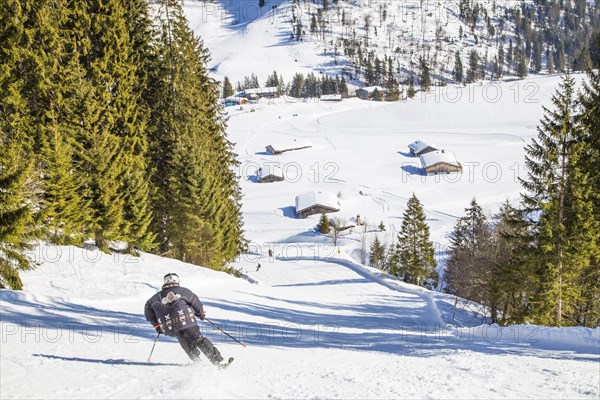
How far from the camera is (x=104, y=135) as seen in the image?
1872 cm

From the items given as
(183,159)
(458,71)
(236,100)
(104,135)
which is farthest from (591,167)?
(458,71)

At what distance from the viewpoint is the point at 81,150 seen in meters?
18.2

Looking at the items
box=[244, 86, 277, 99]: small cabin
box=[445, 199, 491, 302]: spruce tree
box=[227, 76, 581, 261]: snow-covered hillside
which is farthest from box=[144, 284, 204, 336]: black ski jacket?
box=[244, 86, 277, 99]: small cabin

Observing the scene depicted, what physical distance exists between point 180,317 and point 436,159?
78.5 metres

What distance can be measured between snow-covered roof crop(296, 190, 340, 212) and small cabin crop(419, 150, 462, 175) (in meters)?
22.8

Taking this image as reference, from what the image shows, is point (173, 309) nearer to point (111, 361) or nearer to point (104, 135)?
point (111, 361)

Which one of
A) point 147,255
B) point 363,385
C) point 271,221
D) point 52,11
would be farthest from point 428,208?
point 363,385

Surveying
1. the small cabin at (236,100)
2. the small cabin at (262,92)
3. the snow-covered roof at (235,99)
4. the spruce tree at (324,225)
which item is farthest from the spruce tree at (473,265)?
the small cabin at (262,92)

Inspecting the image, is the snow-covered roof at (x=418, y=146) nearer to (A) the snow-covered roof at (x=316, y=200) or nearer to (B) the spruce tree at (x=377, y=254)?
(A) the snow-covered roof at (x=316, y=200)

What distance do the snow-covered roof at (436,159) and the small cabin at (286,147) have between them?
86.9 feet

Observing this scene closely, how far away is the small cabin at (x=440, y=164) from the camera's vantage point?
79.1 m

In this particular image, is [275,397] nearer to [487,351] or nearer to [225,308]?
[487,351]

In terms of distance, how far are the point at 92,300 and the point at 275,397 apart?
9.45 m

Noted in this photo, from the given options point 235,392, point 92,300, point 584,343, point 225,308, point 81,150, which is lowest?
point 225,308
